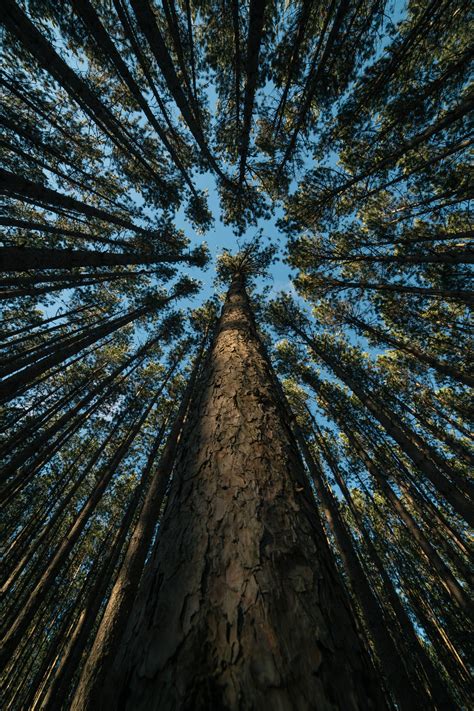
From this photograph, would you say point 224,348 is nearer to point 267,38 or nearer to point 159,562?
point 159,562

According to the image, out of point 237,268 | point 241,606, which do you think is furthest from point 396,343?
point 241,606

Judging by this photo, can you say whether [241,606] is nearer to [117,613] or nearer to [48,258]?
[117,613]

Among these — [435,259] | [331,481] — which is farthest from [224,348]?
[331,481]

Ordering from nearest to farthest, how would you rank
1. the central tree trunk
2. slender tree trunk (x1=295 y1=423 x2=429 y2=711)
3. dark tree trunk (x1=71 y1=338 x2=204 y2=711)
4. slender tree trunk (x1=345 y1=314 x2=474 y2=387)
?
the central tree trunk, dark tree trunk (x1=71 y1=338 x2=204 y2=711), slender tree trunk (x1=295 y1=423 x2=429 y2=711), slender tree trunk (x1=345 y1=314 x2=474 y2=387)

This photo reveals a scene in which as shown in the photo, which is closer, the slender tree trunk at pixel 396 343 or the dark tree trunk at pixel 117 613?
the dark tree trunk at pixel 117 613

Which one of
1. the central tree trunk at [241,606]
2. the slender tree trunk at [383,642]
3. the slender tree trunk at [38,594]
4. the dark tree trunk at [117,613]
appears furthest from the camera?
the slender tree trunk at [38,594]

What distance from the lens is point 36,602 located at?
250 inches

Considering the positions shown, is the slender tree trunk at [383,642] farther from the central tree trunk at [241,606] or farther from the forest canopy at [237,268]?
the central tree trunk at [241,606]

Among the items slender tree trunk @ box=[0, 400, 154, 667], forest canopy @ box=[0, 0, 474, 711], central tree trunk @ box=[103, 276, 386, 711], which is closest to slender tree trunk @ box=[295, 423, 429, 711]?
forest canopy @ box=[0, 0, 474, 711]

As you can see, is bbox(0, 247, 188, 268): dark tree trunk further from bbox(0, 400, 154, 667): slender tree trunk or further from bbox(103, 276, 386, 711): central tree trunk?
bbox(0, 400, 154, 667): slender tree trunk

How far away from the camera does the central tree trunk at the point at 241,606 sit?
0.70m

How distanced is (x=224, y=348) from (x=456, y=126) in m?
8.08

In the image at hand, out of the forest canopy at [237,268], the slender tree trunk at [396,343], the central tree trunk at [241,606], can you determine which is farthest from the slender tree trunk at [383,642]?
the slender tree trunk at [396,343]

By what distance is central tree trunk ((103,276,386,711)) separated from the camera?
0.70 meters
